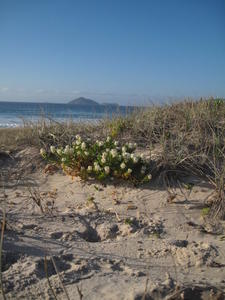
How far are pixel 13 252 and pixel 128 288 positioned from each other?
1.01m

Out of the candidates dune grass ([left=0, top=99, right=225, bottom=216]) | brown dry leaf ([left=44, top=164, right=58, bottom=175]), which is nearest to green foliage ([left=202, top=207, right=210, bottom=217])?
dune grass ([left=0, top=99, right=225, bottom=216])

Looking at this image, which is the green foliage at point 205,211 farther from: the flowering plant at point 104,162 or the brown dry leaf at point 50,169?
the brown dry leaf at point 50,169

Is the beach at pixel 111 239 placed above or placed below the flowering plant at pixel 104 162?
below

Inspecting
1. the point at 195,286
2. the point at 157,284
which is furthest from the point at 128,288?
the point at 195,286

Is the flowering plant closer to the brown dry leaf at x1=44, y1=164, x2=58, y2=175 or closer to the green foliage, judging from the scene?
the brown dry leaf at x1=44, y1=164, x2=58, y2=175

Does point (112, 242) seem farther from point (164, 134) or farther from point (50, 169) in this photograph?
point (164, 134)

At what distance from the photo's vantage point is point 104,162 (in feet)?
12.6

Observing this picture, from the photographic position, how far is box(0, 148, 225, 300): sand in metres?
2.03

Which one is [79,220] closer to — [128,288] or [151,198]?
[151,198]

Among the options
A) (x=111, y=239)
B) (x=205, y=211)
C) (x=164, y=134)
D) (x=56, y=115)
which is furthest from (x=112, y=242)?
(x=56, y=115)

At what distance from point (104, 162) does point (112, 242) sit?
1.29 metres

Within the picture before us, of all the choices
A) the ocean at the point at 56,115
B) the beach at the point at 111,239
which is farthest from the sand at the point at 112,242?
the ocean at the point at 56,115

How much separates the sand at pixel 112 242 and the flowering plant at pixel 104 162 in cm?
15

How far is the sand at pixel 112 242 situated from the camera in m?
2.03
